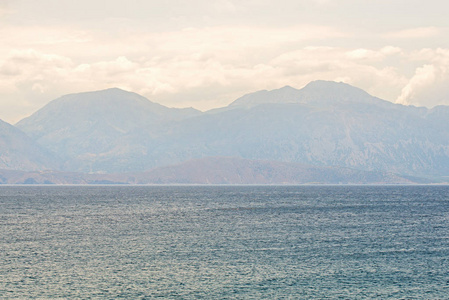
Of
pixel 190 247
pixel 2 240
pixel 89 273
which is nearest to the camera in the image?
pixel 89 273

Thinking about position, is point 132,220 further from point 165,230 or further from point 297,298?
point 297,298

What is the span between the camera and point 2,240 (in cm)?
10806

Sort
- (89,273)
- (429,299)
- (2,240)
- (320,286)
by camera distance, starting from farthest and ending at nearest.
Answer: (2,240) < (89,273) < (320,286) < (429,299)

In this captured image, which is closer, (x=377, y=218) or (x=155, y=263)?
(x=155, y=263)

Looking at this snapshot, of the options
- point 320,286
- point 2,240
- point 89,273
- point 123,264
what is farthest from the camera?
point 2,240

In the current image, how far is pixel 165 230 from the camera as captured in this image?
127 meters

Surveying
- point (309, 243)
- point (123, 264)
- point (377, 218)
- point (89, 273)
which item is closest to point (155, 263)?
point (123, 264)

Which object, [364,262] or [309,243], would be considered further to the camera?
[309,243]

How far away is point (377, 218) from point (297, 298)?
10238 cm

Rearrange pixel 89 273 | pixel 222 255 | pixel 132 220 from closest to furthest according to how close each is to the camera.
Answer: pixel 89 273 < pixel 222 255 < pixel 132 220

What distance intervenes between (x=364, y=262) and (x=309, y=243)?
20520 millimetres

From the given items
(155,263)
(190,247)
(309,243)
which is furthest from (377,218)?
(155,263)

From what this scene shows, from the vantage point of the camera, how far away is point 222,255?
90.9m

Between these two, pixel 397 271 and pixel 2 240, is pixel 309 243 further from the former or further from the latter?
pixel 2 240
